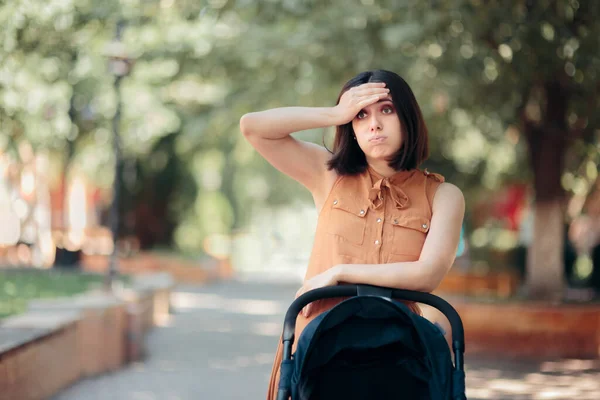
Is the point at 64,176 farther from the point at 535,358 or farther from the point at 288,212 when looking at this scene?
the point at 288,212

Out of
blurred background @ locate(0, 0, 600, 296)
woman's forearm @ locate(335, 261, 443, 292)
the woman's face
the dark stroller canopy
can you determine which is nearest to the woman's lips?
the woman's face

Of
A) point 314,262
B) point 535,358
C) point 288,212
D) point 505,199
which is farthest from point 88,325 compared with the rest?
point 288,212

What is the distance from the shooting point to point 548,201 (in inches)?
473

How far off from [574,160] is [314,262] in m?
12.1

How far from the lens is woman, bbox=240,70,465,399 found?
2.92 meters

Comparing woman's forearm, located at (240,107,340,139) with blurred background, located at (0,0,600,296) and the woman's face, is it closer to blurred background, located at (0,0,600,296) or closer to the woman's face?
the woman's face

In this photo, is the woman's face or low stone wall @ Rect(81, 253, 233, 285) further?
low stone wall @ Rect(81, 253, 233, 285)

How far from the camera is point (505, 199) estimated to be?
28391 millimetres

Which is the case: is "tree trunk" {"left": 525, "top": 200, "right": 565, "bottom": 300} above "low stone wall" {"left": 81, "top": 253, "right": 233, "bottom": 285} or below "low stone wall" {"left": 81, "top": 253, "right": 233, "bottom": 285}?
above

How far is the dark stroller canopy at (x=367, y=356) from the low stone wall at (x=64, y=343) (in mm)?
3710

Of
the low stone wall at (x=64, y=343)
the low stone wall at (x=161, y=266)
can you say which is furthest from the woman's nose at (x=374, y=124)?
the low stone wall at (x=161, y=266)

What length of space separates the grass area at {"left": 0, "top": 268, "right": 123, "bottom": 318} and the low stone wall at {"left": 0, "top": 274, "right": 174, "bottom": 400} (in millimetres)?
815

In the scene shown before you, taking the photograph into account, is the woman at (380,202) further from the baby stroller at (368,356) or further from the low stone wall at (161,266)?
the low stone wall at (161,266)

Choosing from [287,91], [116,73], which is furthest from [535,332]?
[116,73]
